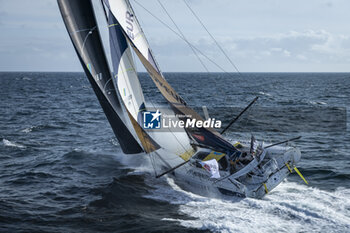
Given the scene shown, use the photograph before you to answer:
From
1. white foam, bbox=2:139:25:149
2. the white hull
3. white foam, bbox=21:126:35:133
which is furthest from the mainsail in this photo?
white foam, bbox=21:126:35:133

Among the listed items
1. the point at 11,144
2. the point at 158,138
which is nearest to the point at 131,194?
the point at 158,138

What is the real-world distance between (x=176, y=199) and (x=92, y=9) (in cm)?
971

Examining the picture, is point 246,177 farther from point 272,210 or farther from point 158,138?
point 158,138

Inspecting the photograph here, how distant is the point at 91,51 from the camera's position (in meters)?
16.4

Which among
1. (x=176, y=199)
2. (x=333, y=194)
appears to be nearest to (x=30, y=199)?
(x=176, y=199)

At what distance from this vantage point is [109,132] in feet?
93.2

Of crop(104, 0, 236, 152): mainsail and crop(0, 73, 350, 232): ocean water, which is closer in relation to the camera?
crop(0, 73, 350, 232): ocean water

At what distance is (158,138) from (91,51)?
5.62 metres

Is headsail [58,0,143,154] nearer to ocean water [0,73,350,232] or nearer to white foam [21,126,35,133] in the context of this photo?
ocean water [0,73,350,232]

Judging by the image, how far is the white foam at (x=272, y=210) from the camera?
11.8m

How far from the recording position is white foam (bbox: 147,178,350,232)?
11.8m

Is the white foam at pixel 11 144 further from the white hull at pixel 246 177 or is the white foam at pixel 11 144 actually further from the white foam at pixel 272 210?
the white hull at pixel 246 177

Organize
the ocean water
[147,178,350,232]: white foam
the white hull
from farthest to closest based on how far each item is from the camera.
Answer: the white hull → the ocean water → [147,178,350,232]: white foam

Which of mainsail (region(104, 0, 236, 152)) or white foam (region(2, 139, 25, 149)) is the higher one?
mainsail (region(104, 0, 236, 152))
